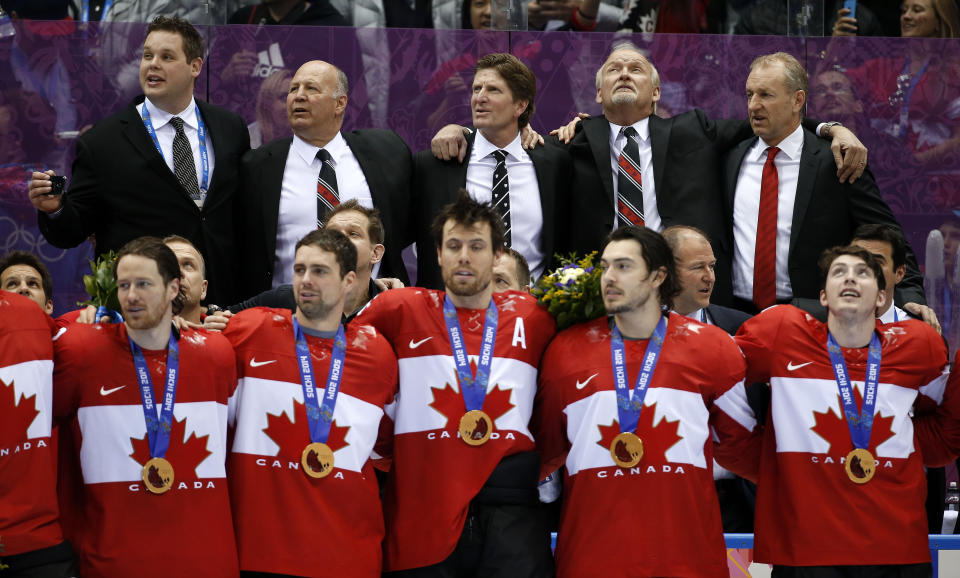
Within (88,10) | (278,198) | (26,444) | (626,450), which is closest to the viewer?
(26,444)

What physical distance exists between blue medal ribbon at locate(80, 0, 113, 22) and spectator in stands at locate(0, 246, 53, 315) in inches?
71.1

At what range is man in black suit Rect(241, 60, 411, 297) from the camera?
5.93 metres

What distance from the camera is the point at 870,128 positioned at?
7445mm

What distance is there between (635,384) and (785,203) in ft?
6.18

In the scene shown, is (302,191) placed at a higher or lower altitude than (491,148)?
lower

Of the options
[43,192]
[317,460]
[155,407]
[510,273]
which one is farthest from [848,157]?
[43,192]

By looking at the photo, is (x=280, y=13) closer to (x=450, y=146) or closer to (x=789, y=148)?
(x=450, y=146)

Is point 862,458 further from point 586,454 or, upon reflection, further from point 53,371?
point 53,371

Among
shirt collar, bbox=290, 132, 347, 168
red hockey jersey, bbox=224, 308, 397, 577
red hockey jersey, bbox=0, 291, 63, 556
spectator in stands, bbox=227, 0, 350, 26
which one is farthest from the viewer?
spectator in stands, bbox=227, 0, 350, 26

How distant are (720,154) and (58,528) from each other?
3.75 metres

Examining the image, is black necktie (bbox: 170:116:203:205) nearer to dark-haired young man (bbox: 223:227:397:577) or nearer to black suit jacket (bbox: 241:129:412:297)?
black suit jacket (bbox: 241:129:412:297)

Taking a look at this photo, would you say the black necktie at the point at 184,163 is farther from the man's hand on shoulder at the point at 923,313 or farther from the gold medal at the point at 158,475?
the man's hand on shoulder at the point at 923,313

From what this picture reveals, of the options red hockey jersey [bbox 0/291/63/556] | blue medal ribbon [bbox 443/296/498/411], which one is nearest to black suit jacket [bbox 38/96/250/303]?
red hockey jersey [bbox 0/291/63/556]

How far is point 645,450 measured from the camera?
450 cm
